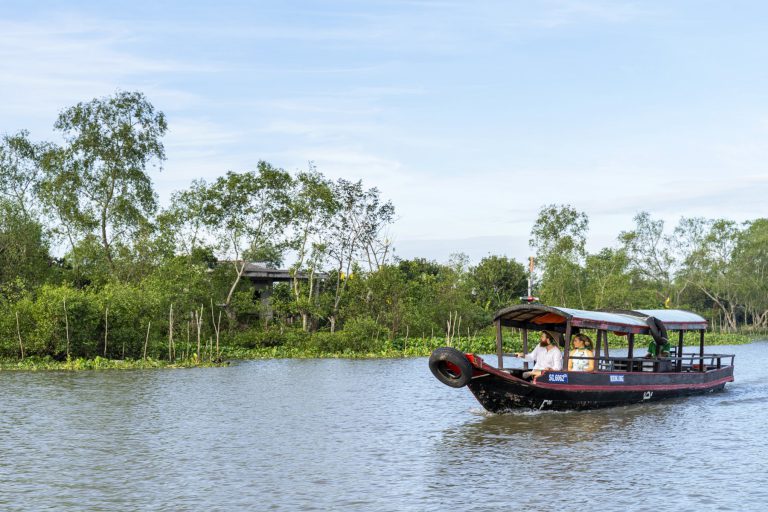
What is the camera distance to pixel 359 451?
1566 cm

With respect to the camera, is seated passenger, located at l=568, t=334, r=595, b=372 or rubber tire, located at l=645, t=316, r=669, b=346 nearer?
seated passenger, located at l=568, t=334, r=595, b=372

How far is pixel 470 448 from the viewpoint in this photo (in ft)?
52.5

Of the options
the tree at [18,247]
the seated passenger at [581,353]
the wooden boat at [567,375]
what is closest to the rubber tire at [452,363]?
the wooden boat at [567,375]

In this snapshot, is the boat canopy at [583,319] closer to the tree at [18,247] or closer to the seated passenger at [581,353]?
the seated passenger at [581,353]

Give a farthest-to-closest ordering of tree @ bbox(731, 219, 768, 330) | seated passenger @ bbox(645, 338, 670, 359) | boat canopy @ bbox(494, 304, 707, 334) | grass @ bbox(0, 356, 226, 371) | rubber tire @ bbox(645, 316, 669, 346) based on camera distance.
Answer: tree @ bbox(731, 219, 768, 330) < grass @ bbox(0, 356, 226, 371) < seated passenger @ bbox(645, 338, 670, 359) < rubber tire @ bbox(645, 316, 669, 346) < boat canopy @ bbox(494, 304, 707, 334)

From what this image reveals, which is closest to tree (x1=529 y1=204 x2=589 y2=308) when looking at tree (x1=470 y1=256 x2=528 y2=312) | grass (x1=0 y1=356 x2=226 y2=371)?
tree (x1=470 y1=256 x2=528 y2=312)

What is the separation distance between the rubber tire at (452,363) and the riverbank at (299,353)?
51.2 feet

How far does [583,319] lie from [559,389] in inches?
63.7

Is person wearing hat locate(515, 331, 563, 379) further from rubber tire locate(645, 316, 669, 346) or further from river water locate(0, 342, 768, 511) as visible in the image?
rubber tire locate(645, 316, 669, 346)

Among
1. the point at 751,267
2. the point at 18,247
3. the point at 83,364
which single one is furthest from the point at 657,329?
the point at 751,267

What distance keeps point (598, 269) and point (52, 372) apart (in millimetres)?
40261

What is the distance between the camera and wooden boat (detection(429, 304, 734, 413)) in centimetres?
1877

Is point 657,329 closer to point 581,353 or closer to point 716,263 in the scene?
point 581,353

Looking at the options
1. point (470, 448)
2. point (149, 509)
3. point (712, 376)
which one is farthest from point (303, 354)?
point (149, 509)
